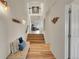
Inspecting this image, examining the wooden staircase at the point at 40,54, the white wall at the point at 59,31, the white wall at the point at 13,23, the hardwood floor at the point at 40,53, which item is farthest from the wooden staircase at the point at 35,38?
the white wall at the point at 59,31

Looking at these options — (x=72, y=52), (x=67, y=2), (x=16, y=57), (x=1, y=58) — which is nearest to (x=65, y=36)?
(x=72, y=52)

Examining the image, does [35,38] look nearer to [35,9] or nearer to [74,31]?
[35,9]

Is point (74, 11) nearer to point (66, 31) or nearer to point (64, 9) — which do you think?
point (64, 9)

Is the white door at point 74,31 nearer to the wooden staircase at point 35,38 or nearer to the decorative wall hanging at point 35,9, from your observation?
the wooden staircase at point 35,38

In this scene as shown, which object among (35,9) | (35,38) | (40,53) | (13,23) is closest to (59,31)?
(13,23)

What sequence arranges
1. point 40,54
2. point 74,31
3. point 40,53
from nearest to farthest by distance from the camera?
point 74,31
point 40,54
point 40,53

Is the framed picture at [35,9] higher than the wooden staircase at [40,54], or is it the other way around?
the framed picture at [35,9]

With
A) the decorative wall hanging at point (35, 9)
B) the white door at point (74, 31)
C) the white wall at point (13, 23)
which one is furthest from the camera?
the decorative wall hanging at point (35, 9)

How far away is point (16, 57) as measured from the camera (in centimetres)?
474

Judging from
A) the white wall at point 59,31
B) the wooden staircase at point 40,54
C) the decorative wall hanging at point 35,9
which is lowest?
the wooden staircase at point 40,54

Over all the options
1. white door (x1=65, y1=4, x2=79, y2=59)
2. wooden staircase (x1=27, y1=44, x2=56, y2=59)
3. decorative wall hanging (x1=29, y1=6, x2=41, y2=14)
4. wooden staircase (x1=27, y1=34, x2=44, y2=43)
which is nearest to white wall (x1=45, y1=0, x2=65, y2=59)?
white door (x1=65, y1=4, x2=79, y2=59)

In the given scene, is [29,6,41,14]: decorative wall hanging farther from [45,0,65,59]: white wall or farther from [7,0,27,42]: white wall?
[45,0,65,59]: white wall

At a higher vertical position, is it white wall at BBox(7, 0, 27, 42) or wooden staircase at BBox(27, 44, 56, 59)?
white wall at BBox(7, 0, 27, 42)

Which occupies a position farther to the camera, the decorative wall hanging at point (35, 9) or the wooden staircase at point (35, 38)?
the decorative wall hanging at point (35, 9)
